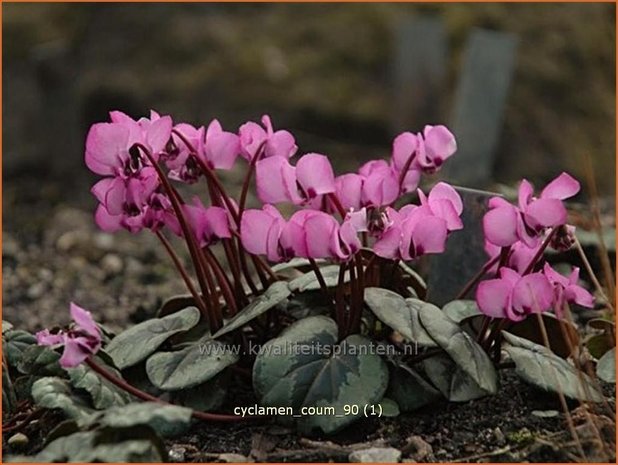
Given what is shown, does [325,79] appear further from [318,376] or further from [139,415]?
[139,415]

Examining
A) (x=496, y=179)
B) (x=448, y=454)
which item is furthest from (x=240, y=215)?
(x=496, y=179)

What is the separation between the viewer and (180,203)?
1851 millimetres

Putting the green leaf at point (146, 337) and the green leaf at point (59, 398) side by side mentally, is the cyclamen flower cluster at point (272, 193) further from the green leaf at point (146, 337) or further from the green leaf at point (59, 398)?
the green leaf at point (59, 398)

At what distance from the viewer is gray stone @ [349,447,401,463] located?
165cm

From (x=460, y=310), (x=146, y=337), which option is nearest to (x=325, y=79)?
(x=460, y=310)

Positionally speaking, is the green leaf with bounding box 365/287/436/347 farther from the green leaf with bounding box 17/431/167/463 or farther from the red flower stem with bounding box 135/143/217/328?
the green leaf with bounding box 17/431/167/463

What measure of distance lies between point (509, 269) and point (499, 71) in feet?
11.6

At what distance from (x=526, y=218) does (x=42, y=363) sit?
0.86 m

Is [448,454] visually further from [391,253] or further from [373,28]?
[373,28]

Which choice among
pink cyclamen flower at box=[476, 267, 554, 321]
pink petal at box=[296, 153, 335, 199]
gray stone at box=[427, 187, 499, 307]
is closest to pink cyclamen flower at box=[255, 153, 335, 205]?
pink petal at box=[296, 153, 335, 199]

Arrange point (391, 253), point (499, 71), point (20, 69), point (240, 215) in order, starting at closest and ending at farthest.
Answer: point (391, 253), point (240, 215), point (499, 71), point (20, 69)

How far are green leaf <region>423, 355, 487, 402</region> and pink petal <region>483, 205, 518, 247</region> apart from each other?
24 cm

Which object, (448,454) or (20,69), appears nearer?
(448,454)

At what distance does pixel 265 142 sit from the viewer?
6.08 ft
